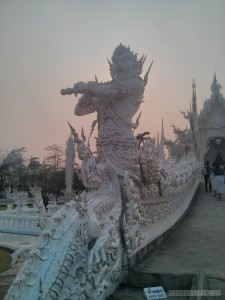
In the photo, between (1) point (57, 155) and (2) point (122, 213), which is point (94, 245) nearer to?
(2) point (122, 213)

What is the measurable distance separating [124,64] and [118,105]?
2.09 ft

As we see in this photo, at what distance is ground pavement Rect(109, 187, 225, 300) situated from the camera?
352 cm

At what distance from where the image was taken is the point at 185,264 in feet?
13.8

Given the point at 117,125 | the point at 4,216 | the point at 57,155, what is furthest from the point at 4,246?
the point at 57,155

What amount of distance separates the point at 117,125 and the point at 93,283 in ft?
9.05

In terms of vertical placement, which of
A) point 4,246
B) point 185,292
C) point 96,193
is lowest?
point 4,246

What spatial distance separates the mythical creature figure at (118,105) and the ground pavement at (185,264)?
1282 millimetres

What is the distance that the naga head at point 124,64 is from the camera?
5.42 meters

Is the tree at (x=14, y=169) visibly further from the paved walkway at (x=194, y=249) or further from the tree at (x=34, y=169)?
the paved walkway at (x=194, y=249)

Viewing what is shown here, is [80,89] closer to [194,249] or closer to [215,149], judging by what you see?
[194,249]

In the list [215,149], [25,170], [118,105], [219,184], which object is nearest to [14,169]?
[25,170]

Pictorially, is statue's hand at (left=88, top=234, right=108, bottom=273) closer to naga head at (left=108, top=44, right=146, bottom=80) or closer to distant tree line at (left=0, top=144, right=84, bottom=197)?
naga head at (left=108, top=44, right=146, bottom=80)

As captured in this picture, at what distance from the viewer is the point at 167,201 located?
6.59 metres

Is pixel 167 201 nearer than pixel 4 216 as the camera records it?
Yes
